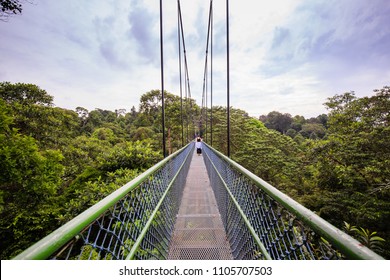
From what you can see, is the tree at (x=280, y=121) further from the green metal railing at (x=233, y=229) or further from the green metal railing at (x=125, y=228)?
the green metal railing at (x=125, y=228)

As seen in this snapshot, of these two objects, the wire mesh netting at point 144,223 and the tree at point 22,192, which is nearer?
the wire mesh netting at point 144,223

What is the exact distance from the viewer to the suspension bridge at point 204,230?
54 cm

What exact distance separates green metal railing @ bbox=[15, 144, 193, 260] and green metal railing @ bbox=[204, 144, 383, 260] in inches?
26.5

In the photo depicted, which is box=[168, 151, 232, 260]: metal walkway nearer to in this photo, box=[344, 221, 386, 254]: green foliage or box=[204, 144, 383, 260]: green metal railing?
box=[204, 144, 383, 260]: green metal railing

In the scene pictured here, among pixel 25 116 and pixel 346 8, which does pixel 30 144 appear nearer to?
pixel 25 116

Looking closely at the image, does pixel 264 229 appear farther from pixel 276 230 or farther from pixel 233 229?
pixel 233 229

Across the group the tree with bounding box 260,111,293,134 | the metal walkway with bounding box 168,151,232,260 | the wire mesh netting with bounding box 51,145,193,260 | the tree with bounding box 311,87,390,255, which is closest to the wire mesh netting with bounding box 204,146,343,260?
the metal walkway with bounding box 168,151,232,260

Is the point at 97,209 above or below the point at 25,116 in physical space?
below

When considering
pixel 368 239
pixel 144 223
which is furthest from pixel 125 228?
pixel 368 239

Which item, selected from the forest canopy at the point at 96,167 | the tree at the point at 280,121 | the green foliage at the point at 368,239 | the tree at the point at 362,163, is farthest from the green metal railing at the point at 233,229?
the tree at the point at 280,121

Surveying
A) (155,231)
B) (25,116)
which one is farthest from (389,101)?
(25,116)

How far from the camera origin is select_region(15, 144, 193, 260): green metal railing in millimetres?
507

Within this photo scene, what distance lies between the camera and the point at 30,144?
18.9ft

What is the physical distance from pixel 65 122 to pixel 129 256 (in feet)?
32.2
